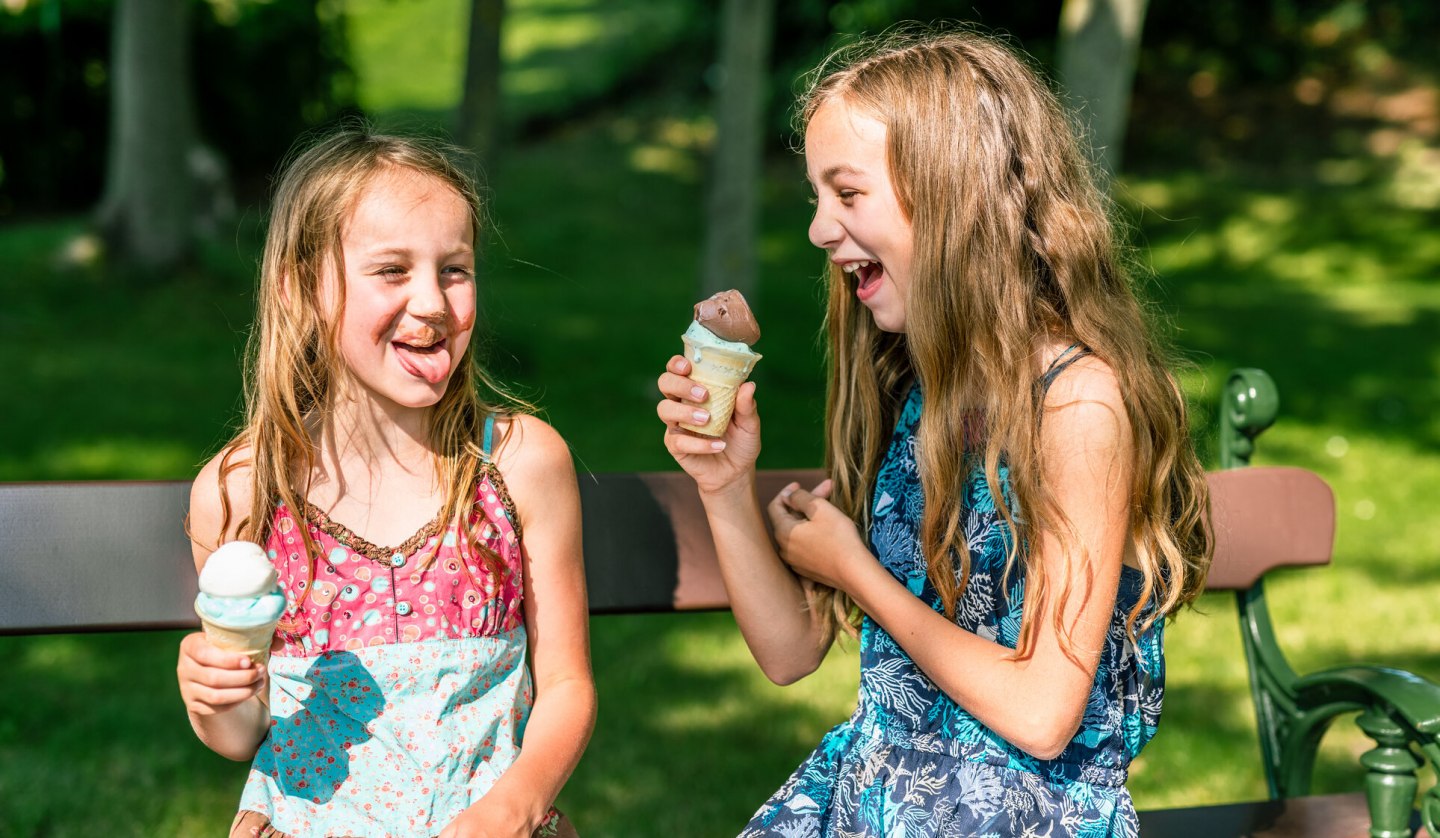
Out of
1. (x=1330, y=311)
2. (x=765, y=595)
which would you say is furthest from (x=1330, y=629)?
(x=1330, y=311)

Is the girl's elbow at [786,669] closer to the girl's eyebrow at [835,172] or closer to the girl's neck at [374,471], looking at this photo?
the girl's neck at [374,471]

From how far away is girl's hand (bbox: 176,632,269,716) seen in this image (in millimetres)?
2002

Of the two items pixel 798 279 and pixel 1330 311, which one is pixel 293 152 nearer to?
pixel 798 279

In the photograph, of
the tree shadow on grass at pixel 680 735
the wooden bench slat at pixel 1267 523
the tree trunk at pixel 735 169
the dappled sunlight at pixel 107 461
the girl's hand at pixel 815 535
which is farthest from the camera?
the tree trunk at pixel 735 169

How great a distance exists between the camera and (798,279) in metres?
12.2

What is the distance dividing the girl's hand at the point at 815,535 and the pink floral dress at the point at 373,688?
20.8 inches

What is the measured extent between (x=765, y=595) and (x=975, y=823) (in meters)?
0.52

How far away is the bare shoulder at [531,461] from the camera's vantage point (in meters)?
2.38

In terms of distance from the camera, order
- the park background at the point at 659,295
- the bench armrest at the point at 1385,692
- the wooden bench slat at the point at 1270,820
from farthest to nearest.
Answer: the park background at the point at 659,295 < the wooden bench slat at the point at 1270,820 < the bench armrest at the point at 1385,692

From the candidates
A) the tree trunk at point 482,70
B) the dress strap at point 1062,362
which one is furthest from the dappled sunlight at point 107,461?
the dress strap at point 1062,362

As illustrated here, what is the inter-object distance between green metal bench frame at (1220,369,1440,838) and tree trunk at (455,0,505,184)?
18.2 feet

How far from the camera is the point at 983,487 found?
7.69ft

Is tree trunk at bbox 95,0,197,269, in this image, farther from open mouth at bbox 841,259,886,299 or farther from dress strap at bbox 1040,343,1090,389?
dress strap at bbox 1040,343,1090,389

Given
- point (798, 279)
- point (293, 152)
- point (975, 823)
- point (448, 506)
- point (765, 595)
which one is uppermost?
point (293, 152)
